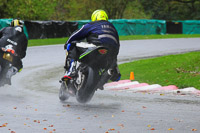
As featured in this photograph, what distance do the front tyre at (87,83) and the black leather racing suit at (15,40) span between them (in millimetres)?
3265

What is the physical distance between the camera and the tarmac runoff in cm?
1036

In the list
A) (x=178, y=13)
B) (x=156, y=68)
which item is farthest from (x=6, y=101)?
(x=178, y=13)

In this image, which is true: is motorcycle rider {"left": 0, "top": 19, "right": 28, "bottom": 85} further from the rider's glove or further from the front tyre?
the front tyre

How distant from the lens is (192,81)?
11.9 meters

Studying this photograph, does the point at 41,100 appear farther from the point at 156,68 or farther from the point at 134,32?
the point at 134,32

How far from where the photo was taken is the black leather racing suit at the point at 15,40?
11.4 meters

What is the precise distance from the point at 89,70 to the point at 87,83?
24 centimetres

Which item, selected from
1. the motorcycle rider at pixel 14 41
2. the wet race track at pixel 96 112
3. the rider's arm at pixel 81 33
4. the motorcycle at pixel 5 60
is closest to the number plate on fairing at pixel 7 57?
the motorcycle at pixel 5 60

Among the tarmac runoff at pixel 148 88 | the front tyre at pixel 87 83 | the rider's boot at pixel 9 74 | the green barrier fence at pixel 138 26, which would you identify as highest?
the front tyre at pixel 87 83

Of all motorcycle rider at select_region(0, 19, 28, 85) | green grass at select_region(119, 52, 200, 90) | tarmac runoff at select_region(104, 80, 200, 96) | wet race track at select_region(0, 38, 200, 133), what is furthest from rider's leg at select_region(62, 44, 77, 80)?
green grass at select_region(119, 52, 200, 90)

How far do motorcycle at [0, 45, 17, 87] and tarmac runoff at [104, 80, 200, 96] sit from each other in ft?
7.96

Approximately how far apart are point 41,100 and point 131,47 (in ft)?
57.1

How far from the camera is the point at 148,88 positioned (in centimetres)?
1110

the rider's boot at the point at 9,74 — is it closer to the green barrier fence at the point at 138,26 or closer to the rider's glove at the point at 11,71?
the rider's glove at the point at 11,71
